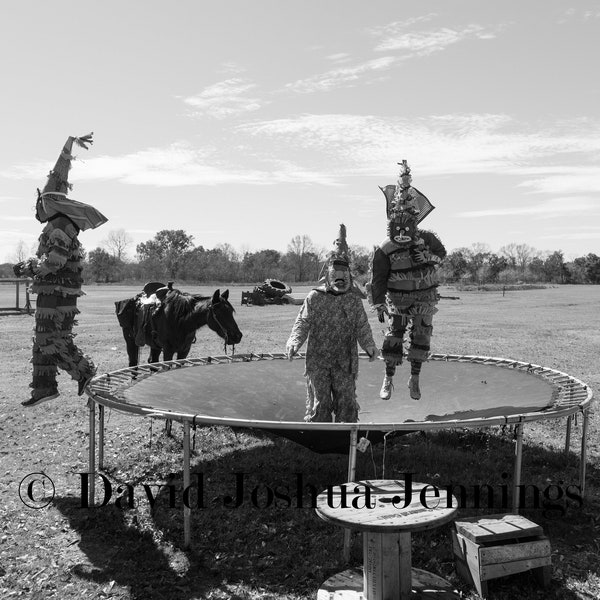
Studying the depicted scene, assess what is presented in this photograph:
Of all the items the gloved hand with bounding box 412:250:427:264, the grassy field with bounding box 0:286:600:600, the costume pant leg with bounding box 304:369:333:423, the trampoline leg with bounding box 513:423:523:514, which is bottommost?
the grassy field with bounding box 0:286:600:600

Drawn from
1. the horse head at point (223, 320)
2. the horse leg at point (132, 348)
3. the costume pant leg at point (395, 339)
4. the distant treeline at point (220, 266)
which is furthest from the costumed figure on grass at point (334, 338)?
the distant treeline at point (220, 266)

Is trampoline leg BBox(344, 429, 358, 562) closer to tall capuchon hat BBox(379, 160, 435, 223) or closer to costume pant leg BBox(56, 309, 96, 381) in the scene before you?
tall capuchon hat BBox(379, 160, 435, 223)

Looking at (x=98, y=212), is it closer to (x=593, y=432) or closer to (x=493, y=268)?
(x=593, y=432)

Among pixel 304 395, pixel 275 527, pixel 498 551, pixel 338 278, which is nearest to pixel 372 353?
pixel 338 278

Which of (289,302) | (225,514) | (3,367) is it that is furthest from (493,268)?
(225,514)

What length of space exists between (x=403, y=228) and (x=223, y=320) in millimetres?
2732

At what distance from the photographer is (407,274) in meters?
5.04

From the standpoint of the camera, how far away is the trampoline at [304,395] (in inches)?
179

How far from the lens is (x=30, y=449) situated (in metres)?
6.58

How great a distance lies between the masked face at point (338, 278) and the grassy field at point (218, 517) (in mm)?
1853

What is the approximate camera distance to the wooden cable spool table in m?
3.16

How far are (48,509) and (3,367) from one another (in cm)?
776

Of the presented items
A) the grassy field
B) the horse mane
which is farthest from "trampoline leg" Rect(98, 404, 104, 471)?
the horse mane

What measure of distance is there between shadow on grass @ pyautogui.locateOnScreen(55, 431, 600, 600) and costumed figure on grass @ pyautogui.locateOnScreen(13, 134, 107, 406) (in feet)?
3.89
